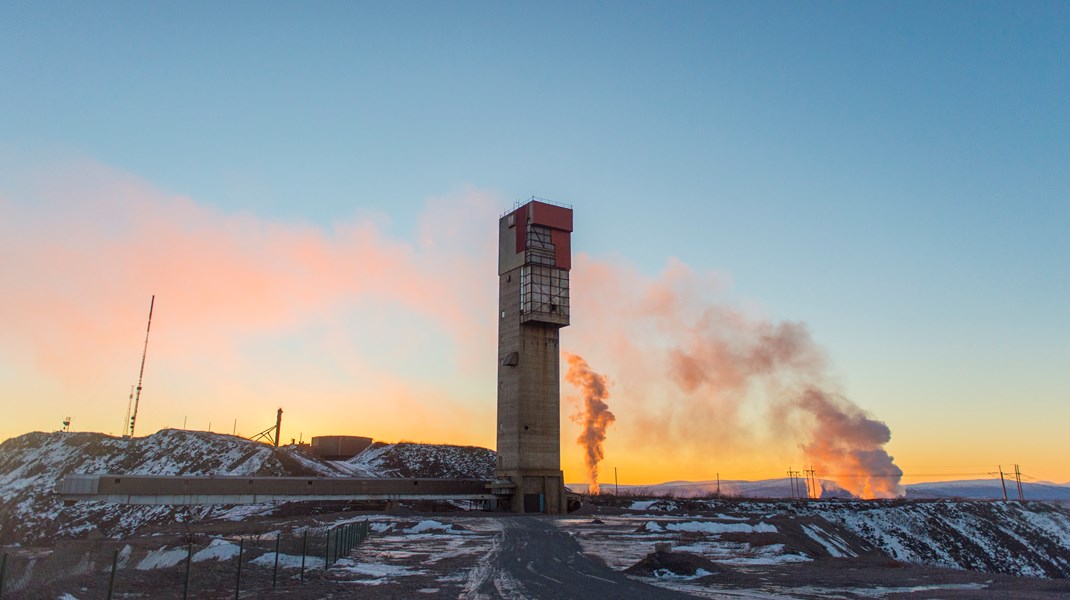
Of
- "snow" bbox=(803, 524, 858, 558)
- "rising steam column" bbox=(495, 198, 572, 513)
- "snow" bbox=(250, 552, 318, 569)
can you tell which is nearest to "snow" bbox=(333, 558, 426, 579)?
"snow" bbox=(250, 552, 318, 569)

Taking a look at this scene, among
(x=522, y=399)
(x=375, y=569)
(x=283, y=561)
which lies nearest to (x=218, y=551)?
(x=283, y=561)

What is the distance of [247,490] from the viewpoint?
6769 centimetres

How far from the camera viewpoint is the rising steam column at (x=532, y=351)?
75500mm

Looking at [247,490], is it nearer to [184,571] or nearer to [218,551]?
[218,551]

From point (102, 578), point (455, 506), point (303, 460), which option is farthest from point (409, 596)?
point (303, 460)

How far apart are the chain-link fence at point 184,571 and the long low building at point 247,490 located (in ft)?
104

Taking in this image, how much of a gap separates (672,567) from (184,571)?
18.2 meters

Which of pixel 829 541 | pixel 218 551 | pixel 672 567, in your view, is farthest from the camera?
pixel 829 541

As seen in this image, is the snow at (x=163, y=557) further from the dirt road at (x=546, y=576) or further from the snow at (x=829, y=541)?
the snow at (x=829, y=541)

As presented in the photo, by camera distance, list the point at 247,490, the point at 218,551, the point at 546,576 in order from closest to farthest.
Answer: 1. the point at 546,576
2. the point at 218,551
3. the point at 247,490

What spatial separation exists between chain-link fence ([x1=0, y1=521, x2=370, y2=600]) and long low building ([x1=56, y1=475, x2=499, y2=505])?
104 feet

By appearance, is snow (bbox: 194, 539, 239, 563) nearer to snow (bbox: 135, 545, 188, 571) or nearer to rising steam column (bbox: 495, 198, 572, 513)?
snow (bbox: 135, 545, 188, 571)

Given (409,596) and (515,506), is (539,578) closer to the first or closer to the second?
(409,596)

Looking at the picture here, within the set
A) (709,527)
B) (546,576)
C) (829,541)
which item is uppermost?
(709,527)
